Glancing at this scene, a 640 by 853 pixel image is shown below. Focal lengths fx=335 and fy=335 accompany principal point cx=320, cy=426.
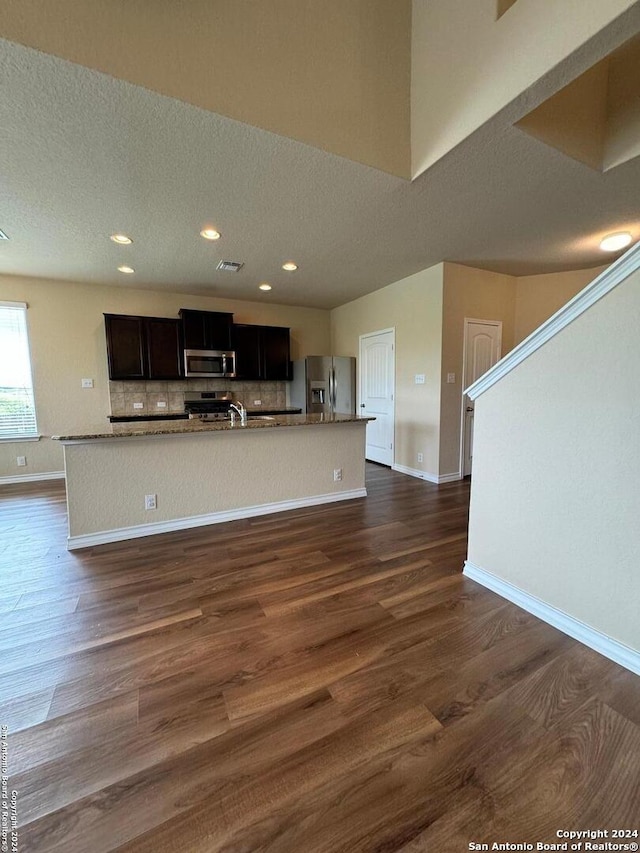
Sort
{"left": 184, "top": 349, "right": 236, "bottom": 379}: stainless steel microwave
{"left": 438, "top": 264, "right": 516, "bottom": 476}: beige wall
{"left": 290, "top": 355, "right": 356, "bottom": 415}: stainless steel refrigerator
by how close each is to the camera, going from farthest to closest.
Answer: {"left": 290, "top": 355, "right": 356, "bottom": 415}: stainless steel refrigerator → {"left": 184, "top": 349, "right": 236, "bottom": 379}: stainless steel microwave → {"left": 438, "top": 264, "right": 516, "bottom": 476}: beige wall

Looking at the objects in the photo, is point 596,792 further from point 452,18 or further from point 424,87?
point 452,18

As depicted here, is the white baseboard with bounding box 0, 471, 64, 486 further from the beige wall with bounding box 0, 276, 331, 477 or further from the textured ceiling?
the textured ceiling

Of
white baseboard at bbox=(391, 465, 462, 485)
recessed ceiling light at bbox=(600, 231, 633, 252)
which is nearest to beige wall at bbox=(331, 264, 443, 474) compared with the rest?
white baseboard at bbox=(391, 465, 462, 485)

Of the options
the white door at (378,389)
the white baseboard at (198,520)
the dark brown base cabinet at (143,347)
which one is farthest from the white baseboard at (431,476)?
the dark brown base cabinet at (143,347)

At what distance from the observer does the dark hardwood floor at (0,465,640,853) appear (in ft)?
3.18

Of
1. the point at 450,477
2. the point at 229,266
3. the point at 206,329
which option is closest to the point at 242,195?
the point at 229,266

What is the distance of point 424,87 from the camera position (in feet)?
7.28

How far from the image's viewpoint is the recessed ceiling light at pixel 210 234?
307cm

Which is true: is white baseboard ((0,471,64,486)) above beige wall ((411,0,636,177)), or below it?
below

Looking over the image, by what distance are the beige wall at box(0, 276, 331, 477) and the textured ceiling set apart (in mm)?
410

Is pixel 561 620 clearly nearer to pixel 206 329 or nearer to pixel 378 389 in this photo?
pixel 378 389

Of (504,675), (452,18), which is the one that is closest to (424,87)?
(452,18)

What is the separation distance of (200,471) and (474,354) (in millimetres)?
3650

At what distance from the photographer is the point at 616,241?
3.38 metres
